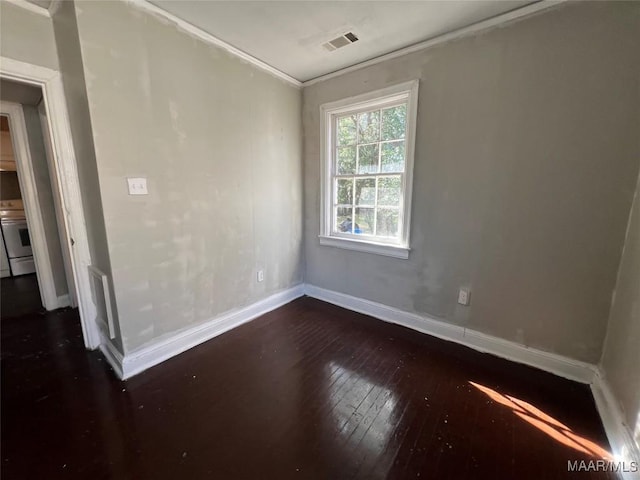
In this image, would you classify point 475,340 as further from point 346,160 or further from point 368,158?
point 346,160

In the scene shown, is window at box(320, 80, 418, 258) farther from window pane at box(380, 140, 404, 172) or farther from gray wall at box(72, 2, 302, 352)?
gray wall at box(72, 2, 302, 352)

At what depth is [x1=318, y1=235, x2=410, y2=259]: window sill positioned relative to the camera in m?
2.57

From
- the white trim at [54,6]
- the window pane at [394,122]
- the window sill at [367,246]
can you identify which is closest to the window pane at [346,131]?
the window pane at [394,122]

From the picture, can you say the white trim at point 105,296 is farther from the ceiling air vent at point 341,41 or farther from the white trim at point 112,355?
the ceiling air vent at point 341,41

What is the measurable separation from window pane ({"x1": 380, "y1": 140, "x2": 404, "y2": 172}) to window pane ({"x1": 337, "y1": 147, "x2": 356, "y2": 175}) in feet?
1.15

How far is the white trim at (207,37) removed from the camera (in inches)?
70.1

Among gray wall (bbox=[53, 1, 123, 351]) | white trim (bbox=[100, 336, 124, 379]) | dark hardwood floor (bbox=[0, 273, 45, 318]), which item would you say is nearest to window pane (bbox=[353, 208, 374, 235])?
gray wall (bbox=[53, 1, 123, 351])

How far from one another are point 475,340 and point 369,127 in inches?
88.1

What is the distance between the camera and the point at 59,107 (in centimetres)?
187

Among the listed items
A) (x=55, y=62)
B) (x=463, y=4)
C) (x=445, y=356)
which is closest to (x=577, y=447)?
(x=445, y=356)

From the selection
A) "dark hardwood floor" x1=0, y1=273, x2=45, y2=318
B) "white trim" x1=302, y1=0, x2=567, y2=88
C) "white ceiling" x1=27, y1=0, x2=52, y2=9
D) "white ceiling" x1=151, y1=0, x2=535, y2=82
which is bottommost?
"dark hardwood floor" x1=0, y1=273, x2=45, y2=318

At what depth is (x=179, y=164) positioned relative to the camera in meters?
2.05

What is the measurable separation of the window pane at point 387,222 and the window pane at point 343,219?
14.0 inches

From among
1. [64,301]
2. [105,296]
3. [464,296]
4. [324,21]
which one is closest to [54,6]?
[324,21]
